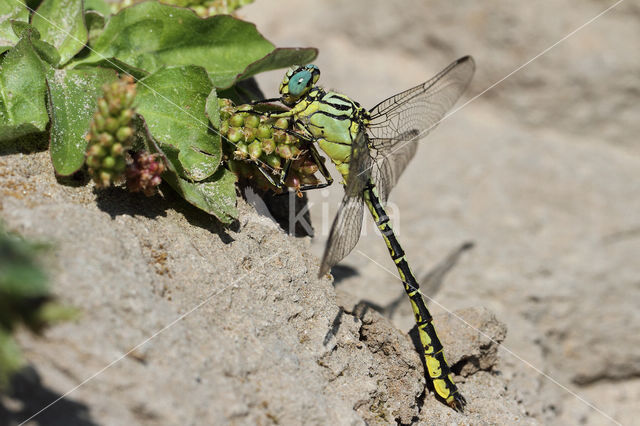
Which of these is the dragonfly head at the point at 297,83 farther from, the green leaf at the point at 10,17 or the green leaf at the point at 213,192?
the green leaf at the point at 10,17

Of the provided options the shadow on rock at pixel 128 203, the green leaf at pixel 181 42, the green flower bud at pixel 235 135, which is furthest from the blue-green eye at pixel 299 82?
the shadow on rock at pixel 128 203

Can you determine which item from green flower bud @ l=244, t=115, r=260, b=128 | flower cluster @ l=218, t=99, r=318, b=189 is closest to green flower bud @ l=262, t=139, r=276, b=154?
flower cluster @ l=218, t=99, r=318, b=189

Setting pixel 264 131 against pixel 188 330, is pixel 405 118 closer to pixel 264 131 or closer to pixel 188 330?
pixel 264 131

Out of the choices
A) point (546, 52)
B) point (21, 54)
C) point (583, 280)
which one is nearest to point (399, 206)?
point (583, 280)

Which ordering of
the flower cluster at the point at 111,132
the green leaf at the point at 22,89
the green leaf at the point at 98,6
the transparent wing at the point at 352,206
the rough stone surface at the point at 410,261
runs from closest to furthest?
the rough stone surface at the point at 410,261
the flower cluster at the point at 111,132
the green leaf at the point at 22,89
the transparent wing at the point at 352,206
the green leaf at the point at 98,6

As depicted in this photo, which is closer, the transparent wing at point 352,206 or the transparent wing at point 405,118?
the transparent wing at point 352,206

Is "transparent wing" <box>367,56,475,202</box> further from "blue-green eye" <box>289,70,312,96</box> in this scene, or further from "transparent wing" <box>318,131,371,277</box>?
"blue-green eye" <box>289,70,312,96</box>

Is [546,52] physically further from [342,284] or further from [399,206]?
[342,284]
